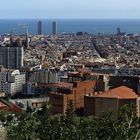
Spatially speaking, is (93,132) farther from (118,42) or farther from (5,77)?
(118,42)

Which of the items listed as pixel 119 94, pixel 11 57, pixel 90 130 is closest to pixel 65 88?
pixel 119 94

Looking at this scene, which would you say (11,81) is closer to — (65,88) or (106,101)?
(65,88)

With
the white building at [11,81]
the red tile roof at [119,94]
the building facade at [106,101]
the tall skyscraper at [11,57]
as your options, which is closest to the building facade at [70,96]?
the building facade at [106,101]

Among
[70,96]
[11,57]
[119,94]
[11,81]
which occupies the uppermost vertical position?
[119,94]

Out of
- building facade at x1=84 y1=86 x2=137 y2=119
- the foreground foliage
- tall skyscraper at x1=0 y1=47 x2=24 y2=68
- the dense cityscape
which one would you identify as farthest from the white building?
the foreground foliage

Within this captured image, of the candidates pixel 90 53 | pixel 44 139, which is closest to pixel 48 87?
pixel 44 139
